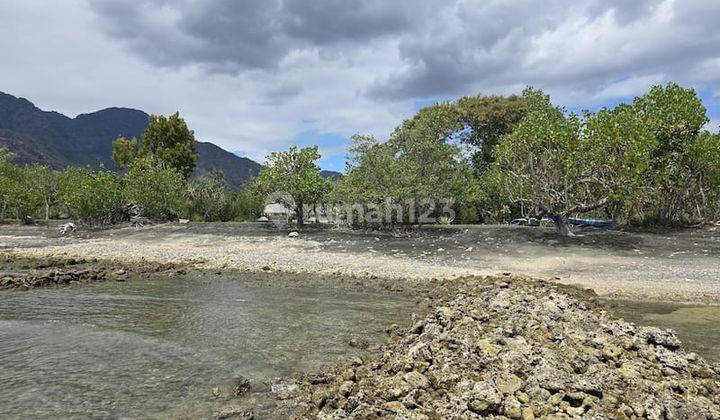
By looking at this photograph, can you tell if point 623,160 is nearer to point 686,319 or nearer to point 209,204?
point 686,319

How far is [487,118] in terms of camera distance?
A: 2175 inches

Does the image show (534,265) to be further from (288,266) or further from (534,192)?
(288,266)

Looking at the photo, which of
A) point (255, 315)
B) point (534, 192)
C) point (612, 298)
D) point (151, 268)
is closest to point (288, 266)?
point (151, 268)

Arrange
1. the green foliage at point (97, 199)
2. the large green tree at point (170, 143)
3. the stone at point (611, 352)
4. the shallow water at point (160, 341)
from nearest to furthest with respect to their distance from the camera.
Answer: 1. the shallow water at point (160, 341)
2. the stone at point (611, 352)
3. the green foliage at point (97, 199)
4. the large green tree at point (170, 143)

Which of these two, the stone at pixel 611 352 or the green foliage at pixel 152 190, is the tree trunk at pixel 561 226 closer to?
the stone at pixel 611 352

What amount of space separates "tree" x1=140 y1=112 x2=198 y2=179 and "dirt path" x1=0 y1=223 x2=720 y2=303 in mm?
28311

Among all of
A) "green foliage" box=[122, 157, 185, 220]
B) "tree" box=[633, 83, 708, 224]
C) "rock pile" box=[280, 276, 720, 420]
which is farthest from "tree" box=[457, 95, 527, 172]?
"rock pile" box=[280, 276, 720, 420]

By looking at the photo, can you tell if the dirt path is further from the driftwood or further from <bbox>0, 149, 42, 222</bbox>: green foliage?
<bbox>0, 149, 42, 222</bbox>: green foliage

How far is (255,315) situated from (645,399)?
11.1 m

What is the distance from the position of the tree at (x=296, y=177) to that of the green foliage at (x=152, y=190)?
15.3 meters

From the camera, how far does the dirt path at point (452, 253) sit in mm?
20078

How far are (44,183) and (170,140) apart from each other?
652 inches

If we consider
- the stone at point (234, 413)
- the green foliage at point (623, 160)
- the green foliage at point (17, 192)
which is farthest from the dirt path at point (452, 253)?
the green foliage at point (17, 192)

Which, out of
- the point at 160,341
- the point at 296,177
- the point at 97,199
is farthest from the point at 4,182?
the point at 160,341
